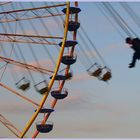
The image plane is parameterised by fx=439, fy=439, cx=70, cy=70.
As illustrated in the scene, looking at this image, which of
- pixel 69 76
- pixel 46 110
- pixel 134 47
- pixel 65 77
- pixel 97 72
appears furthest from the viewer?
pixel 69 76

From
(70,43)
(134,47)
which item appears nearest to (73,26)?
(70,43)

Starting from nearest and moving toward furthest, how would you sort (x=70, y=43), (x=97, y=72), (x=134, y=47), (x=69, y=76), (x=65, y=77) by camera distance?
(x=134, y=47), (x=97, y=72), (x=70, y=43), (x=65, y=77), (x=69, y=76)

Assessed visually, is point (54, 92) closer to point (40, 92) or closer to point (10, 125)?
point (40, 92)

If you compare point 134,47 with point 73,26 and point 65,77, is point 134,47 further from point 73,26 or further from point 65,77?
point 65,77

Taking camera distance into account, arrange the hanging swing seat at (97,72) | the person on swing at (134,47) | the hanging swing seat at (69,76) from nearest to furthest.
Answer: the person on swing at (134,47)
the hanging swing seat at (97,72)
the hanging swing seat at (69,76)

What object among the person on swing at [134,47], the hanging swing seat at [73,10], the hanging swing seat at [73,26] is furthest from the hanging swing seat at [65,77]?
the person on swing at [134,47]

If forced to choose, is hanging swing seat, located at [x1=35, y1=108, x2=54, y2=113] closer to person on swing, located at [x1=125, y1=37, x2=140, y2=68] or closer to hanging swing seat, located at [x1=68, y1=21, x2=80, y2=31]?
hanging swing seat, located at [x1=68, y1=21, x2=80, y2=31]

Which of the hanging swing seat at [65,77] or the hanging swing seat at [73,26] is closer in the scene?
the hanging swing seat at [73,26]

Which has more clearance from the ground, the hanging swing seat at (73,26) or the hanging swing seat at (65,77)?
the hanging swing seat at (73,26)

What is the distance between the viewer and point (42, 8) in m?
24.0

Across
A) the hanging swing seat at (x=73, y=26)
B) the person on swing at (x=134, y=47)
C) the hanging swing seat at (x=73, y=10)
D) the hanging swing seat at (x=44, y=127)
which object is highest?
the person on swing at (x=134, y=47)

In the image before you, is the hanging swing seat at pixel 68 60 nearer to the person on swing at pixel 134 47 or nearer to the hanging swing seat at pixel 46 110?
the hanging swing seat at pixel 46 110

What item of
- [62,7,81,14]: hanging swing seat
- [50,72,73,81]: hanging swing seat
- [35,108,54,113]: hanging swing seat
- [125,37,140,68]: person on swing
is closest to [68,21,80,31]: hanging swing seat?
[62,7,81,14]: hanging swing seat

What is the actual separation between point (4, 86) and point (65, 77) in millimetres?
4489
